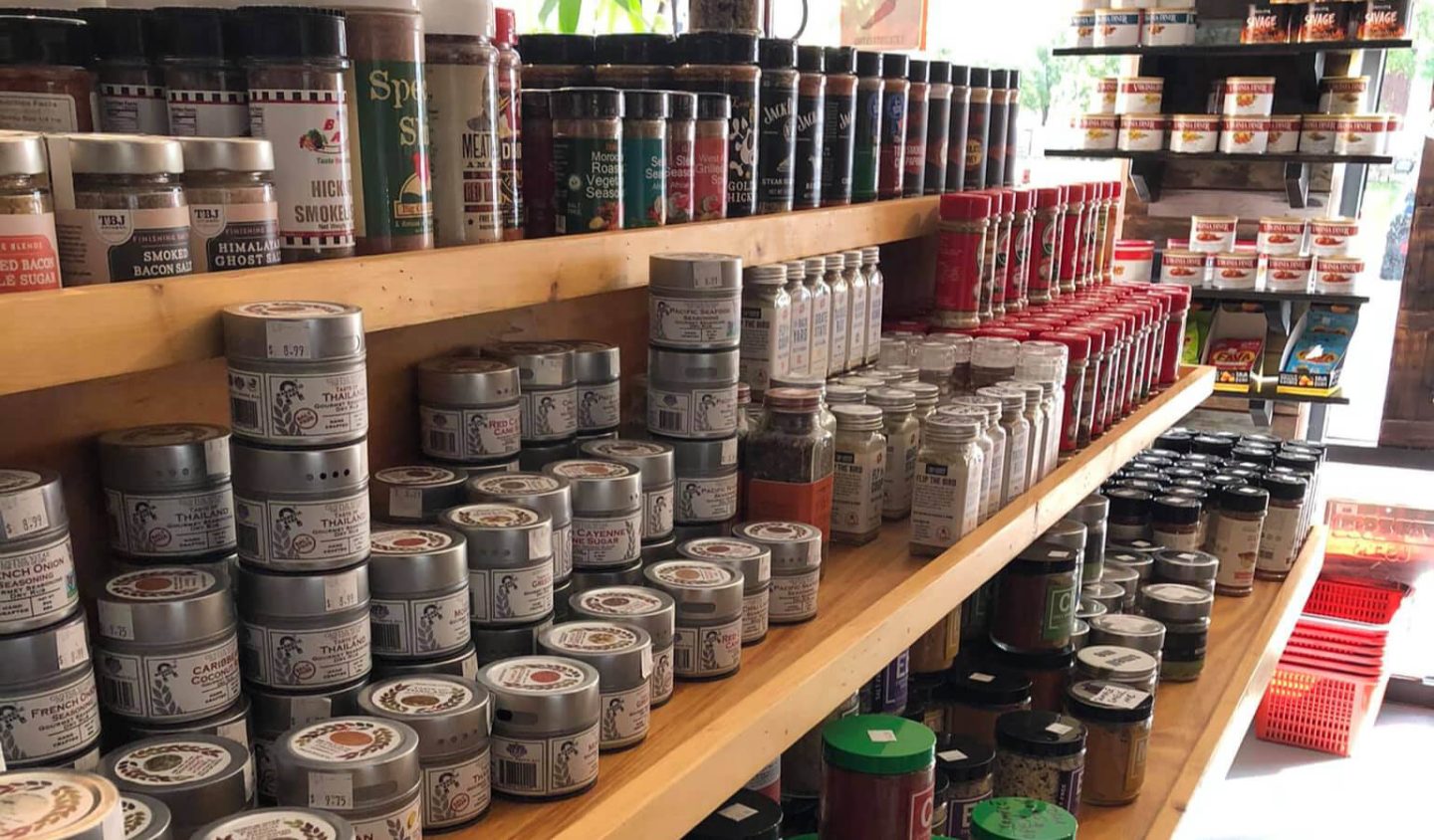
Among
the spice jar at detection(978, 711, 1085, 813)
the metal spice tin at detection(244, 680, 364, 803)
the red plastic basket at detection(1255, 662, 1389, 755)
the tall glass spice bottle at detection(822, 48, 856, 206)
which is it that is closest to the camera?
the metal spice tin at detection(244, 680, 364, 803)

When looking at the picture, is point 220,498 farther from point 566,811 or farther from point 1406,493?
point 1406,493

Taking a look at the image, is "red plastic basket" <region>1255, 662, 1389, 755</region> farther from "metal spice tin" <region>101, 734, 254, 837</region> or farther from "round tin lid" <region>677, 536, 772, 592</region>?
"metal spice tin" <region>101, 734, 254, 837</region>

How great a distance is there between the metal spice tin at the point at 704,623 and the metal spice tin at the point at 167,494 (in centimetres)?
44

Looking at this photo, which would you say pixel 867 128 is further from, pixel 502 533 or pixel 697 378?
pixel 502 533

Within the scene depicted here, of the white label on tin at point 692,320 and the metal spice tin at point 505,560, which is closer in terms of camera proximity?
the metal spice tin at point 505,560

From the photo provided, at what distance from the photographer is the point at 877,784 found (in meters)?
1.46

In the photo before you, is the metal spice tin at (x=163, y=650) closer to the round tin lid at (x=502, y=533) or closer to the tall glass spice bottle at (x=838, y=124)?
the round tin lid at (x=502, y=533)

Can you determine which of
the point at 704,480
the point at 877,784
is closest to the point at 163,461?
the point at 704,480

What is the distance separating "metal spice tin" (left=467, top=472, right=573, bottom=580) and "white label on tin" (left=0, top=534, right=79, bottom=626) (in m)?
0.39

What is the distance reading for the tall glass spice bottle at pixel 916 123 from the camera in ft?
6.70

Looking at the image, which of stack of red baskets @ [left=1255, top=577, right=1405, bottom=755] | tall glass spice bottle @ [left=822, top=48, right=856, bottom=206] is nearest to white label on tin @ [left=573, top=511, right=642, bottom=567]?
tall glass spice bottle @ [left=822, top=48, right=856, bottom=206]

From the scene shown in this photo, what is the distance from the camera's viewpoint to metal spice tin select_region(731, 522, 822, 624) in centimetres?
139

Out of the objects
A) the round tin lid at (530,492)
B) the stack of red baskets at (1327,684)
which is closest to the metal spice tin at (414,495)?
the round tin lid at (530,492)

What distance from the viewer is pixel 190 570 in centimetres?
94
